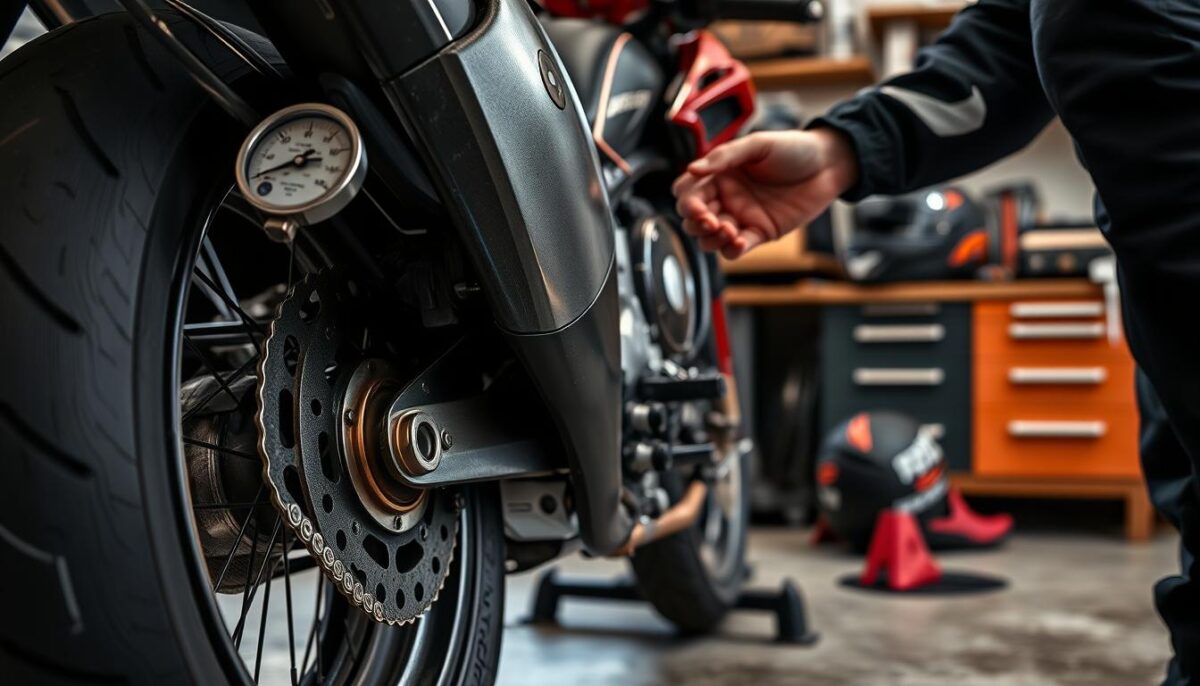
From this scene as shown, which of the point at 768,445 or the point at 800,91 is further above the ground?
the point at 800,91

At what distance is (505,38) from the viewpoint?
71 cm

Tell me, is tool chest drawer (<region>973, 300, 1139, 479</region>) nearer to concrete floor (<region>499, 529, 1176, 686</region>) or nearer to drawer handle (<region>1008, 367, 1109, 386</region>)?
drawer handle (<region>1008, 367, 1109, 386</region>)

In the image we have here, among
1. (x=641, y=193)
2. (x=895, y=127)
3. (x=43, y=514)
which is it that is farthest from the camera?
(x=641, y=193)

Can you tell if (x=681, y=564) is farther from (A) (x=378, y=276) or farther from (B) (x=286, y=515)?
(B) (x=286, y=515)

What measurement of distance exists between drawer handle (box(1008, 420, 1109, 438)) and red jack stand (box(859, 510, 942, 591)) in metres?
0.76

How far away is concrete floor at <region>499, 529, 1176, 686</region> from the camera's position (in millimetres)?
1510

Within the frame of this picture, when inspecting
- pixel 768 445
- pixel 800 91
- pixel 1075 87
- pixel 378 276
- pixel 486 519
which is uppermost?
pixel 378 276

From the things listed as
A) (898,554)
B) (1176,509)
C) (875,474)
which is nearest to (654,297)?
(1176,509)

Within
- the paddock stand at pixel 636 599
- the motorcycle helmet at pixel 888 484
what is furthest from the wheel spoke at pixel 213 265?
the motorcycle helmet at pixel 888 484

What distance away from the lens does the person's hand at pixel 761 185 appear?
3.40 ft

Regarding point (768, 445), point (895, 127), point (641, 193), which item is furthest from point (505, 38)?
point (768, 445)

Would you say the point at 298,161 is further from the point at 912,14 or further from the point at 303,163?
the point at 912,14

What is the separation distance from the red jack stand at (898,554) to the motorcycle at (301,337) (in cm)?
126

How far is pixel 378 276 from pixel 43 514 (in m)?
0.32
